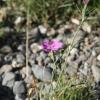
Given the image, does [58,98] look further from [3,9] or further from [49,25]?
[3,9]

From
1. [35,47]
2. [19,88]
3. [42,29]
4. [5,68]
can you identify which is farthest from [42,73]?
[42,29]

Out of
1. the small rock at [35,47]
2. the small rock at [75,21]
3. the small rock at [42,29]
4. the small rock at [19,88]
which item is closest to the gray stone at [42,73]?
the small rock at [19,88]

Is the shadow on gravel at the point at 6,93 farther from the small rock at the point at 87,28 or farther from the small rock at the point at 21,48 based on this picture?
the small rock at the point at 87,28

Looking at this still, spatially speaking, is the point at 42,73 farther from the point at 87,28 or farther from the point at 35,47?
the point at 87,28

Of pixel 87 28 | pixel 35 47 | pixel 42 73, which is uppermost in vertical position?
pixel 87 28

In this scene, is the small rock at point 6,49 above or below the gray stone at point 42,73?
above

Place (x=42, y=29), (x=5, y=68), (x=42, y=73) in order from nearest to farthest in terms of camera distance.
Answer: (x=42, y=73) < (x=5, y=68) < (x=42, y=29)

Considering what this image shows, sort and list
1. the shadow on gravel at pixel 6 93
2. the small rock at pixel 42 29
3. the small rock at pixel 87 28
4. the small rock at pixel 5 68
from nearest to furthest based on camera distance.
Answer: the shadow on gravel at pixel 6 93, the small rock at pixel 5 68, the small rock at pixel 87 28, the small rock at pixel 42 29
